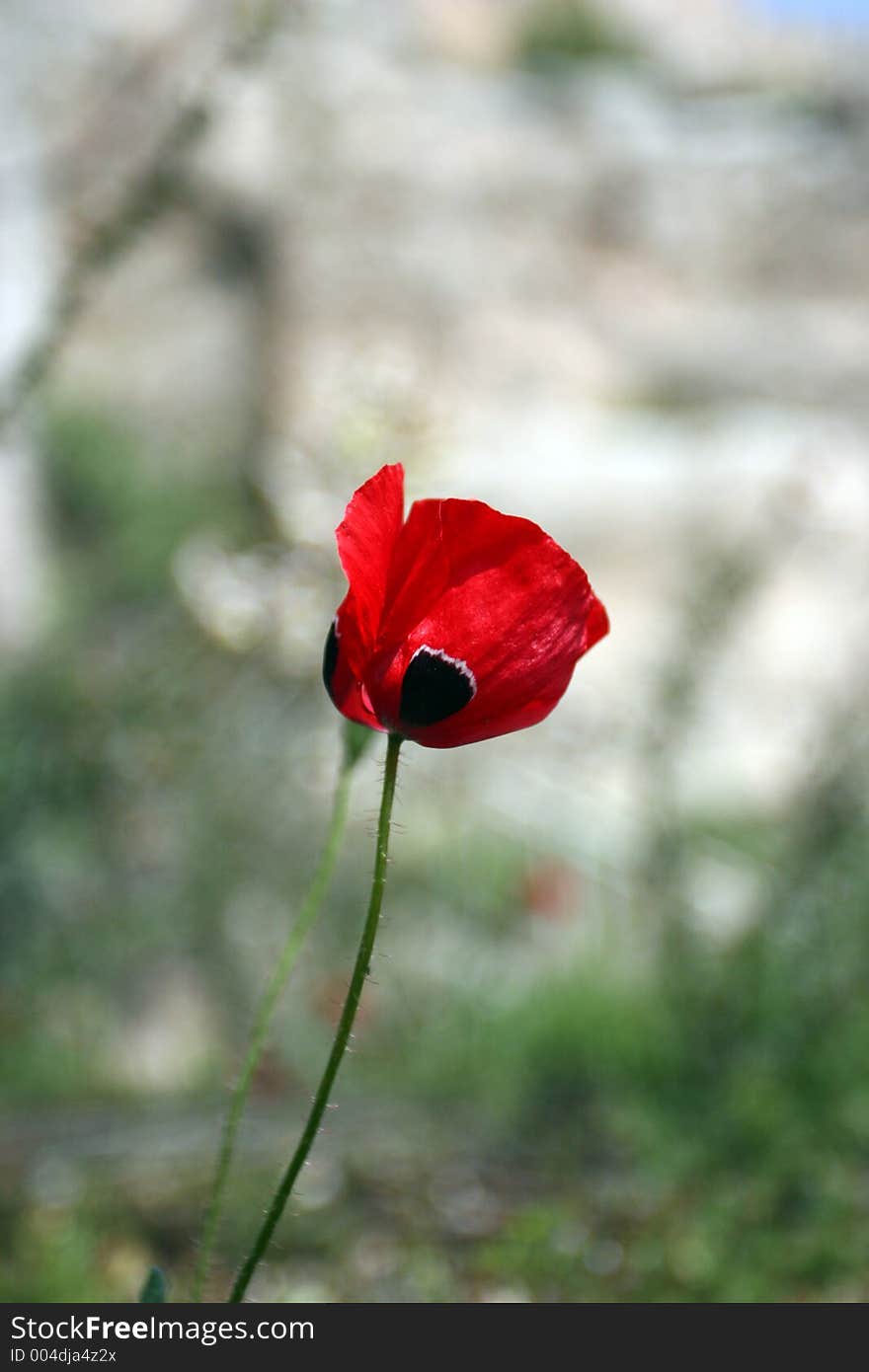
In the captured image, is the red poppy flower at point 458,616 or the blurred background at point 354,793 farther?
the blurred background at point 354,793

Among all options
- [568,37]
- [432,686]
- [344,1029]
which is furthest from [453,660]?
[568,37]

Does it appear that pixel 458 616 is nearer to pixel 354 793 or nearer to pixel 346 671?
pixel 346 671

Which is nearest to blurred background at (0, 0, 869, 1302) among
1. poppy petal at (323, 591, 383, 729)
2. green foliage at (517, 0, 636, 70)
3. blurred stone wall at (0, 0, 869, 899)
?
blurred stone wall at (0, 0, 869, 899)

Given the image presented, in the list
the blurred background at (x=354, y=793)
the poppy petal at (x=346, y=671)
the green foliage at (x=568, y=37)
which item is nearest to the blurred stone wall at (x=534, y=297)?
the blurred background at (x=354, y=793)

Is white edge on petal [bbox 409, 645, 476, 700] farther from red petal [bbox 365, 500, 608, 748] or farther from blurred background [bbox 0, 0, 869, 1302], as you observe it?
blurred background [bbox 0, 0, 869, 1302]

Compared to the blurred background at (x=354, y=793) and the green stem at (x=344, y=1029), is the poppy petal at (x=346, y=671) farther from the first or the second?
the blurred background at (x=354, y=793)
